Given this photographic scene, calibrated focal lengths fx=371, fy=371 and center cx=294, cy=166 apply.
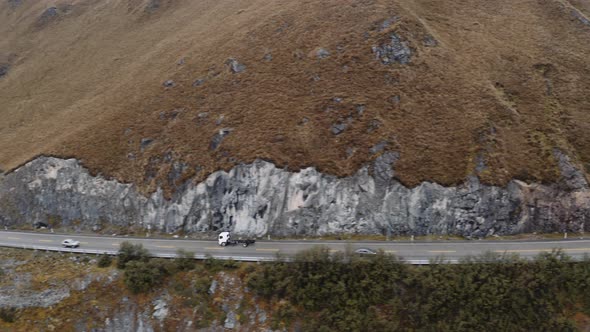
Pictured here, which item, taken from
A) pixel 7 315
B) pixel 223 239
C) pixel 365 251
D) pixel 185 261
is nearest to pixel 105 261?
pixel 185 261

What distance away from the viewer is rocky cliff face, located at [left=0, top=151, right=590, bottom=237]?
4403cm

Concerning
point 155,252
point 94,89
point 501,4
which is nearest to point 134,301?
point 155,252

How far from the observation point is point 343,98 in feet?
176

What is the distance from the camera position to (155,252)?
4644 cm

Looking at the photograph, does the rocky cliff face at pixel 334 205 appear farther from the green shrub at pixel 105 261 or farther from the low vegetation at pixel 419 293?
the green shrub at pixel 105 261

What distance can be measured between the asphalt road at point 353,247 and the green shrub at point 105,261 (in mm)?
2005

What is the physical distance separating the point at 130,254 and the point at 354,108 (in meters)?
34.7

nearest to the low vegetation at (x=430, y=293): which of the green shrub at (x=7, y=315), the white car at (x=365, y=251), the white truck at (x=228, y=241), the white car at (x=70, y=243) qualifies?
the white car at (x=365, y=251)

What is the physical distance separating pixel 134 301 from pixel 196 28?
62.4 metres

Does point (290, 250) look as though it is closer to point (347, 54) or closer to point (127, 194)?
point (127, 194)

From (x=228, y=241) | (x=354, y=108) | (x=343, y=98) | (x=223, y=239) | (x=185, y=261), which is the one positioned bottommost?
(x=185, y=261)

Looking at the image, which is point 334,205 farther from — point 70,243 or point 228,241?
point 70,243

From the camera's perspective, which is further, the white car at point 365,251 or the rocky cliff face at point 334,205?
the rocky cliff face at point 334,205

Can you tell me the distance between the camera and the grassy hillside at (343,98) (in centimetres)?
4856
